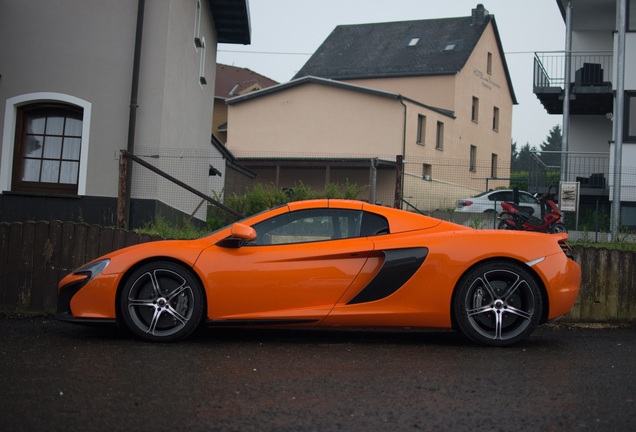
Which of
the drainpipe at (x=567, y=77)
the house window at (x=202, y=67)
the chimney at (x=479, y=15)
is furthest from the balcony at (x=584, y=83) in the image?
the chimney at (x=479, y=15)

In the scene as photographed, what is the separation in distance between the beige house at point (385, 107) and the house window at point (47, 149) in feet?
55.6

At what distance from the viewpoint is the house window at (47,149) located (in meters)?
15.6

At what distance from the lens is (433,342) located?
7.71 m

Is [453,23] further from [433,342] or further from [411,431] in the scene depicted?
[411,431]

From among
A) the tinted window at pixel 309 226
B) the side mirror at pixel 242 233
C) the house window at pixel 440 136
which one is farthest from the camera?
the house window at pixel 440 136

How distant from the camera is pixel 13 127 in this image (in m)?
15.5

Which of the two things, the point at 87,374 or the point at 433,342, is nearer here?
the point at 87,374

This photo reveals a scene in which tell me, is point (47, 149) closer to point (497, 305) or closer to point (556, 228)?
point (556, 228)

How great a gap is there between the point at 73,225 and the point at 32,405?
503cm

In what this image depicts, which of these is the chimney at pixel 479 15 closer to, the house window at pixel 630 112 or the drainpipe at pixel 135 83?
the house window at pixel 630 112

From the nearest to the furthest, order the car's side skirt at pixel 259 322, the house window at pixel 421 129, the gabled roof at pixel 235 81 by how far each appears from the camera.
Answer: the car's side skirt at pixel 259 322, the house window at pixel 421 129, the gabled roof at pixel 235 81

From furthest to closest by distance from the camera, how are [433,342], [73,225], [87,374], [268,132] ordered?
[268,132]
[73,225]
[433,342]
[87,374]

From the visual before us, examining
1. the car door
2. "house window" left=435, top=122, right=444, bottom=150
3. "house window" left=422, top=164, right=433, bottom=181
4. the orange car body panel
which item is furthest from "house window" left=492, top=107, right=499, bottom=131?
the car door

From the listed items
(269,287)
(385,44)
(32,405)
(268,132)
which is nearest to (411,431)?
(32,405)
